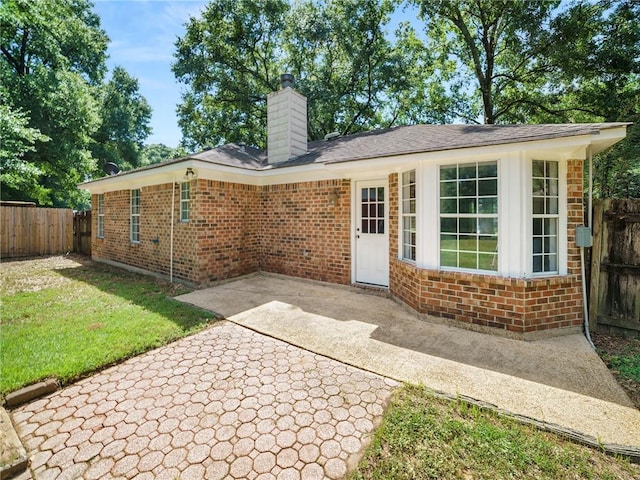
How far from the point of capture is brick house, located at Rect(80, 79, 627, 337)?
4254 millimetres

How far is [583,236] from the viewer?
4.22 metres

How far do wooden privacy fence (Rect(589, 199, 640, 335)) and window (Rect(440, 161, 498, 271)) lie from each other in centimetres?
160

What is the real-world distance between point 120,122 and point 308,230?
896 inches

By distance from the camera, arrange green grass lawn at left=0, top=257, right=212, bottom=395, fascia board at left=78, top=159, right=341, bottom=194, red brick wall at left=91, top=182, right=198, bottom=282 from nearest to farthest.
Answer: green grass lawn at left=0, top=257, right=212, bottom=395, fascia board at left=78, top=159, right=341, bottom=194, red brick wall at left=91, top=182, right=198, bottom=282

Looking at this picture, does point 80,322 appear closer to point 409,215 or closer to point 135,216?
point 135,216

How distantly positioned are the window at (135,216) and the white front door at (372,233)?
7.06 metres

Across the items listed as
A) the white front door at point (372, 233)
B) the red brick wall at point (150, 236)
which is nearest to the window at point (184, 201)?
the red brick wall at point (150, 236)

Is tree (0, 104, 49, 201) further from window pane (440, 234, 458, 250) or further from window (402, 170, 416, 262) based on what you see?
window pane (440, 234, 458, 250)

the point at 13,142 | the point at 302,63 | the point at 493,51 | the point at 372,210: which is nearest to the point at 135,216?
the point at 13,142

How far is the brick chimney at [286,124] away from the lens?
882cm

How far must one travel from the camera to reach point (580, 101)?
12141 millimetres

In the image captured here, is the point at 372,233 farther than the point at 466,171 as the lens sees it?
Yes

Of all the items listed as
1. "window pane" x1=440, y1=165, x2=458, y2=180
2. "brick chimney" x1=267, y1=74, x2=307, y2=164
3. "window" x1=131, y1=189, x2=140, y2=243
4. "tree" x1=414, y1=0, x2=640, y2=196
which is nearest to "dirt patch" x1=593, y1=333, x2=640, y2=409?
"window pane" x1=440, y1=165, x2=458, y2=180

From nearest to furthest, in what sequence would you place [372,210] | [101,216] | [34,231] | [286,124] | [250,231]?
[372,210] → [250,231] → [286,124] → [101,216] → [34,231]
